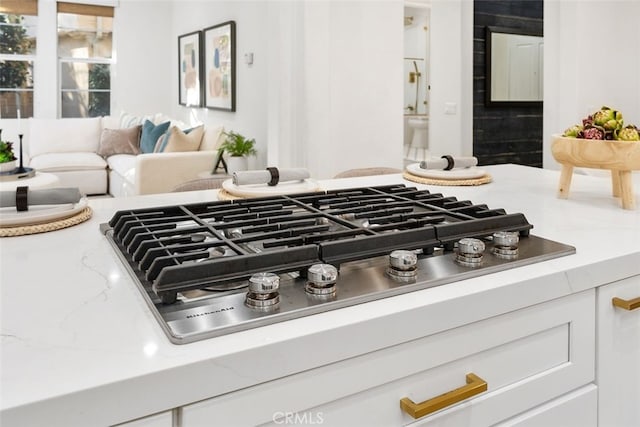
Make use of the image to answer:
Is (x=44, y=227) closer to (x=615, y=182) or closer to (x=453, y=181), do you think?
(x=453, y=181)

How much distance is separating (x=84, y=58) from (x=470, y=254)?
7.98m

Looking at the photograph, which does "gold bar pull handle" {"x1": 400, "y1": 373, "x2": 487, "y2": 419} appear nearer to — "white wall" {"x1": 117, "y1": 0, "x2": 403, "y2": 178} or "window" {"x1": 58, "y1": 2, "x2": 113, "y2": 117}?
"white wall" {"x1": 117, "y1": 0, "x2": 403, "y2": 178}

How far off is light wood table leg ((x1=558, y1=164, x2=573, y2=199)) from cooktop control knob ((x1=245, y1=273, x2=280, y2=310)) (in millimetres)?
995

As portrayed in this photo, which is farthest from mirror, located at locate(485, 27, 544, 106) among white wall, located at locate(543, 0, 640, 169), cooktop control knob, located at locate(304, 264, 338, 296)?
cooktop control knob, located at locate(304, 264, 338, 296)

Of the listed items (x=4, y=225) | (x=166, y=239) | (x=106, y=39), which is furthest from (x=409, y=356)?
(x=106, y=39)

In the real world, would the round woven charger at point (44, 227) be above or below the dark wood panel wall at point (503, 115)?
below

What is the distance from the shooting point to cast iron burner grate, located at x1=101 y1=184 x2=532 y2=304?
2.37ft

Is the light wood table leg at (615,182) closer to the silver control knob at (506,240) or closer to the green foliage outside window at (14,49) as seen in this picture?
the silver control knob at (506,240)

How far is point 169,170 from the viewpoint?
4676 mm

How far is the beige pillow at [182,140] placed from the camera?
16.7 ft

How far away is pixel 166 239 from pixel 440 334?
43 cm

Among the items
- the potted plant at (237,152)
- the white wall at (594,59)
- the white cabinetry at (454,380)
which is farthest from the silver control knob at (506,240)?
the potted plant at (237,152)

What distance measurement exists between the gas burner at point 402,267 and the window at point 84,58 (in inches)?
307

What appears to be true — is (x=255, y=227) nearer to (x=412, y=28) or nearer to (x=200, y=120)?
(x=200, y=120)
